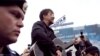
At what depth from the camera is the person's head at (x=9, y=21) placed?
1.10 metres

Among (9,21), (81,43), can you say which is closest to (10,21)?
(9,21)

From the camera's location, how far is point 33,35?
13.6 feet

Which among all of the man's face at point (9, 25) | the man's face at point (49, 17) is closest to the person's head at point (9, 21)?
the man's face at point (9, 25)

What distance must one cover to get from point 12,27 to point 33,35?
305cm

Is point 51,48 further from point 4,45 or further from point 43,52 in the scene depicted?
point 4,45

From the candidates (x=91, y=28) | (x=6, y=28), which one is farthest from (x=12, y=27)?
(x=91, y=28)

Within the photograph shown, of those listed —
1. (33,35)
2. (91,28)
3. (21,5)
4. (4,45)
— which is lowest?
(91,28)

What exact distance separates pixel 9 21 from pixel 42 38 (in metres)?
3.05

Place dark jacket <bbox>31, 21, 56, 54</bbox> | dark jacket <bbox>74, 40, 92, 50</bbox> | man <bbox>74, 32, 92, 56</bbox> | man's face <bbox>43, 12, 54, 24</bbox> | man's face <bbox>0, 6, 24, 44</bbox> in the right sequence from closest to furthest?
1. man's face <bbox>0, 6, 24, 44</bbox>
2. dark jacket <bbox>31, 21, 56, 54</bbox>
3. man's face <bbox>43, 12, 54, 24</bbox>
4. man <bbox>74, 32, 92, 56</bbox>
5. dark jacket <bbox>74, 40, 92, 50</bbox>

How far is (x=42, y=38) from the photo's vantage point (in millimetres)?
4148

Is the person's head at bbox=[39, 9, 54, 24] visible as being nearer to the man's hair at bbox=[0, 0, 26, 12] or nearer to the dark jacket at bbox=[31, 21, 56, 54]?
the dark jacket at bbox=[31, 21, 56, 54]

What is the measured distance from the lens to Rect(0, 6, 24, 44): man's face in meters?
1.10

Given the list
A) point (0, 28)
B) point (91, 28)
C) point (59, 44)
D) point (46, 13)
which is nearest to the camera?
point (0, 28)

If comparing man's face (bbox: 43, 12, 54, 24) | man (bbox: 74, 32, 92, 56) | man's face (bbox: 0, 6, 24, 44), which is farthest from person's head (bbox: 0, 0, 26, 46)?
man (bbox: 74, 32, 92, 56)
